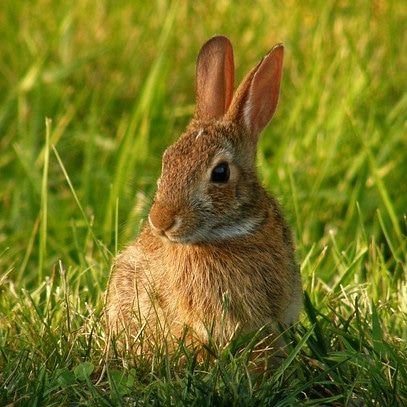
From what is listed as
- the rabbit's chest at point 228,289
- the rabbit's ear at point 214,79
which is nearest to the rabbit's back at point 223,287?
the rabbit's chest at point 228,289

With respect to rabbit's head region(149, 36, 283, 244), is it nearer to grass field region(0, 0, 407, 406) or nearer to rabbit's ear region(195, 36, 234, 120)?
rabbit's ear region(195, 36, 234, 120)

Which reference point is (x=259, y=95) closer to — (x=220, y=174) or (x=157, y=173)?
(x=220, y=174)

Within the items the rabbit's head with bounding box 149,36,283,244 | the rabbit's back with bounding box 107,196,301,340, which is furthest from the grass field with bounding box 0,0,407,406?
the rabbit's head with bounding box 149,36,283,244

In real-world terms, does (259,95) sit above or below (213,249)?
above

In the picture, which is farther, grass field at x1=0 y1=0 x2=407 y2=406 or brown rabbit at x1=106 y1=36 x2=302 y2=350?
brown rabbit at x1=106 y1=36 x2=302 y2=350

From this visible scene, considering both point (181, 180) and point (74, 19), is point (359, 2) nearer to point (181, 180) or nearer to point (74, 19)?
point (74, 19)

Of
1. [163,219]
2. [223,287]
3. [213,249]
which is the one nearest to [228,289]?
[223,287]

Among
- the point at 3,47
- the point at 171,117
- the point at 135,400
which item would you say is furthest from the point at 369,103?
the point at 135,400

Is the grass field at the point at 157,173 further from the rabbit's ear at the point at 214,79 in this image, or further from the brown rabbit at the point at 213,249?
the rabbit's ear at the point at 214,79
